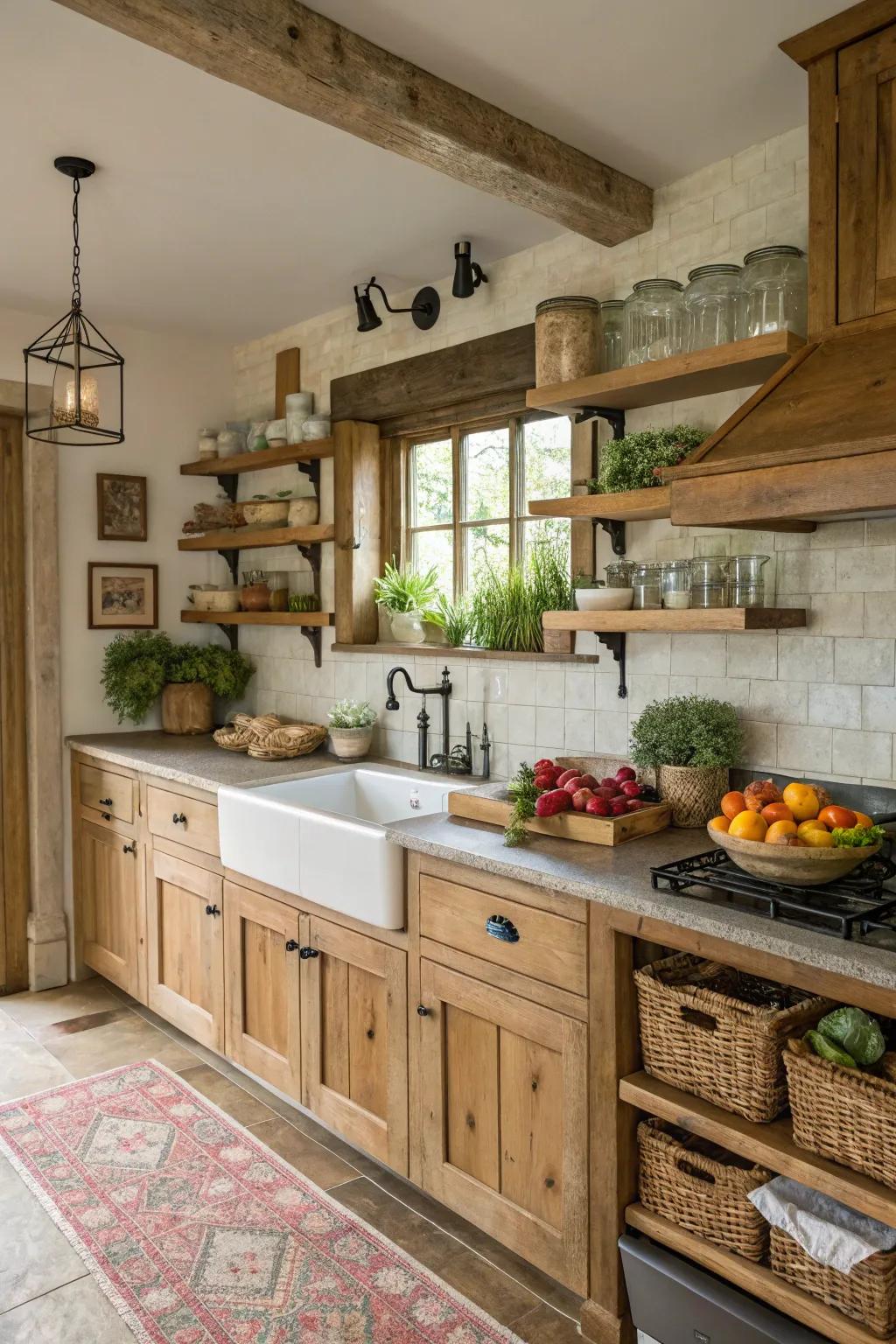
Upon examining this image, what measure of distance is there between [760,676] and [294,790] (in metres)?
1.56

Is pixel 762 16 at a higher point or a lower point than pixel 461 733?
higher

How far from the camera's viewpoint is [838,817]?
6.32 feet

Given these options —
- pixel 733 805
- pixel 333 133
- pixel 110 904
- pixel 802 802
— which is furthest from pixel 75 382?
pixel 802 802

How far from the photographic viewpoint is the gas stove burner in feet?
5.65

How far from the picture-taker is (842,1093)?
1.66m

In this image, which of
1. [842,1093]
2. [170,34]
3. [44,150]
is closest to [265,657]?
[44,150]

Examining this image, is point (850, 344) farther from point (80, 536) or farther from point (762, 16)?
point (80, 536)

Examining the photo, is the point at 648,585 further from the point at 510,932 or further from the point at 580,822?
the point at 510,932

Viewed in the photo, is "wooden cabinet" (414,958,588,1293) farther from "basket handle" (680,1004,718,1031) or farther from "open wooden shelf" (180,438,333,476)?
"open wooden shelf" (180,438,333,476)

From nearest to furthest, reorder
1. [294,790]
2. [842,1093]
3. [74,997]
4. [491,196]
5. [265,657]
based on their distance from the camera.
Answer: [842,1093] < [491,196] < [294,790] < [74,997] < [265,657]

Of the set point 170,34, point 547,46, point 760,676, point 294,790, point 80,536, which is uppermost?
point 547,46

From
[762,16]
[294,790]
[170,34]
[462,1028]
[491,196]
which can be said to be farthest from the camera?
[294,790]

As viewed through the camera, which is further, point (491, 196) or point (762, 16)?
point (491, 196)

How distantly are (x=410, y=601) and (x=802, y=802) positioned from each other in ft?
6.16
